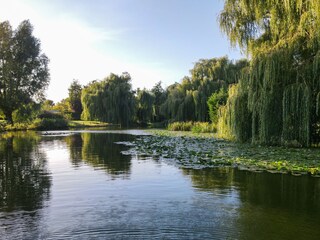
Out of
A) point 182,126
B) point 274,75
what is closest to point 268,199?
point 274,75

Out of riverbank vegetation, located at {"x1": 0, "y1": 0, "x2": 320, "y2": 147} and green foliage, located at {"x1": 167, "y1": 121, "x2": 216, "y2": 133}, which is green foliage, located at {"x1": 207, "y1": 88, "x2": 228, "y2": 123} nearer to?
green foliage, located at {"x1": 167, "y1": 121, "x2": 216, "y2": 133}

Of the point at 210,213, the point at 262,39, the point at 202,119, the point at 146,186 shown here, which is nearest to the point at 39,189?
the point at 146,186

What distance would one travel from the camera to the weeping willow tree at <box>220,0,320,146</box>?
41.0 ft

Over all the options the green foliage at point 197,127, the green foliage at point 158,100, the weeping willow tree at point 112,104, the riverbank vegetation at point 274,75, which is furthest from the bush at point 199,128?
the weeping willow tree at point 112,104

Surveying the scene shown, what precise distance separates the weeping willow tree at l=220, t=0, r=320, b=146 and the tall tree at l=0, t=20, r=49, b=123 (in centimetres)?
3005

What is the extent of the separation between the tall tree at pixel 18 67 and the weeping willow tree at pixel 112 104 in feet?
24.6

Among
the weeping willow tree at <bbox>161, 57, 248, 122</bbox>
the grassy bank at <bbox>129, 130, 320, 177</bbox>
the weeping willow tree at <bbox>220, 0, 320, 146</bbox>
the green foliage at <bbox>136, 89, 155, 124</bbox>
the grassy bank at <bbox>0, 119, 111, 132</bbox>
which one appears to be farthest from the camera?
the green foliage at <bbox>136, 89, 155, 124</bbox>

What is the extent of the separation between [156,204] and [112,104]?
3923 cm

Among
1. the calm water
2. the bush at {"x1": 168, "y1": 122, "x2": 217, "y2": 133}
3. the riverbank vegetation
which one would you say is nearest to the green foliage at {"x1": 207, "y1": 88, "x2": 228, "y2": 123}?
the bush at {"x1": 168, "y1": 122, "x2": 217, "y2": 133}

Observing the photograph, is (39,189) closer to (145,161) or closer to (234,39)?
(145,161)

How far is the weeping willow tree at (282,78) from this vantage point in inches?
492

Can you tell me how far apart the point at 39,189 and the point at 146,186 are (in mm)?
2453

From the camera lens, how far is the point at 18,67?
37.9 m

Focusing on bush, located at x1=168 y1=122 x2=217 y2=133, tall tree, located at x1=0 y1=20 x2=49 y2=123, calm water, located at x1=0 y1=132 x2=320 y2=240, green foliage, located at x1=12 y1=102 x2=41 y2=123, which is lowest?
calm water, located at x1=0 y1=132 x2=320 y2=240
